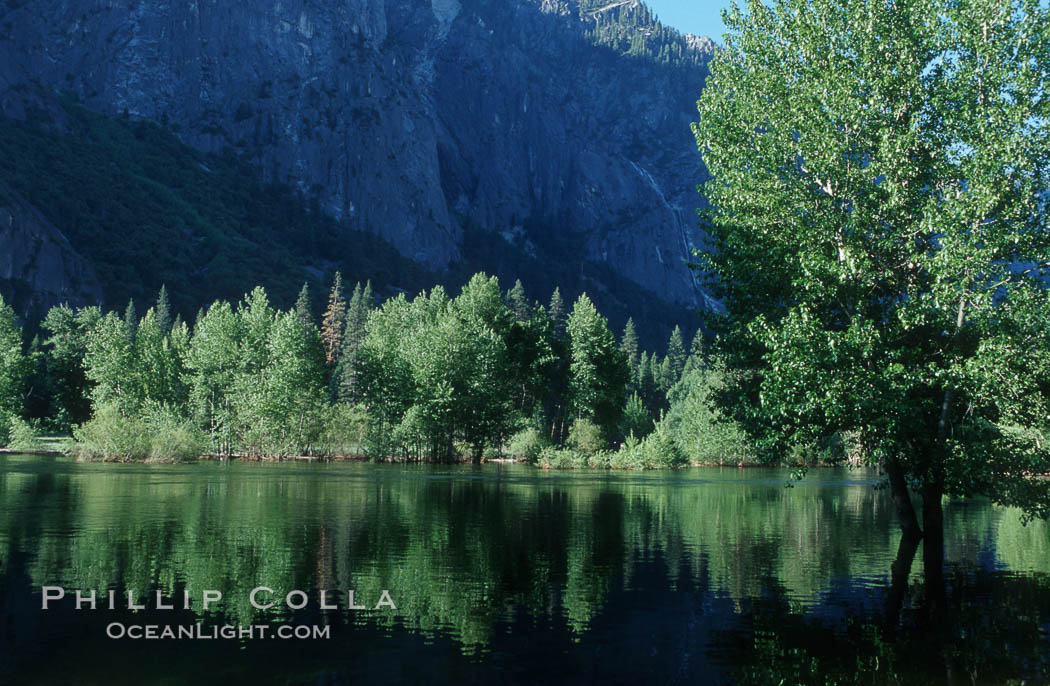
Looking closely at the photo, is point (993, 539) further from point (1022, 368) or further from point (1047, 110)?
point (1047, 110)

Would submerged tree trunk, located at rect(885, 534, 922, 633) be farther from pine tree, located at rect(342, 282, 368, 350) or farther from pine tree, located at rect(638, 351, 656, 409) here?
pine tree, located at rect(638, 351, 656, 409)

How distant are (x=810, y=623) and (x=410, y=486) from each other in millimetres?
37065

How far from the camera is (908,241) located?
969 inches

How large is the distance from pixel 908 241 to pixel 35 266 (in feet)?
634

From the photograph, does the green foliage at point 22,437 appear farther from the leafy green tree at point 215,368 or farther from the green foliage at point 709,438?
the green foliage at point 709,438

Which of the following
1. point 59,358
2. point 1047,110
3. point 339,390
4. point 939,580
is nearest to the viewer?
point 939,580

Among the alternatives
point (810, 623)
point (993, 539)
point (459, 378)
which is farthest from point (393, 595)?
point (459, 378)

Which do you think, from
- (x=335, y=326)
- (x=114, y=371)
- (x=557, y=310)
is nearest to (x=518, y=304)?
(x=557, y=310)

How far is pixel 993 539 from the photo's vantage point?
31766 mm

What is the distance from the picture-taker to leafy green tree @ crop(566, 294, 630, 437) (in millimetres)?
99500

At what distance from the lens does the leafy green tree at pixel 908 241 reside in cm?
2262

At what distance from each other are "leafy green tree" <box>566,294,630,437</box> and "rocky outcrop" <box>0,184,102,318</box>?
126575 millimetres

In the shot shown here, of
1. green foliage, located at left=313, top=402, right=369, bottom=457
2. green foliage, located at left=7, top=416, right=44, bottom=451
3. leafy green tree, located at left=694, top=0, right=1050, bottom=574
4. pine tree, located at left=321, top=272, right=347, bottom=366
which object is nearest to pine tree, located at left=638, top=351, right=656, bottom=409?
pine tree, located at left=321, top=272, right=347, bottom=366

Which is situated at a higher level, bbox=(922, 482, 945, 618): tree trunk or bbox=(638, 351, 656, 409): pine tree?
bbox=(638, 351, 656, 409): pine tree
